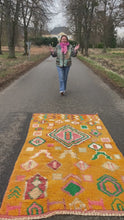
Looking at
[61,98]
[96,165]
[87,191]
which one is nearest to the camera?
[87,191]

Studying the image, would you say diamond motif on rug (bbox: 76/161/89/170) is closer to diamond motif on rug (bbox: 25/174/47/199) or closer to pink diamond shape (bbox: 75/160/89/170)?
pink diamond shape (bbox: 75/160/89/170)

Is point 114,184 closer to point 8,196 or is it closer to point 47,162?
point 47,162

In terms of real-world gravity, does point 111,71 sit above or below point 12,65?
below

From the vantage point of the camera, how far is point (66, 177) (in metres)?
2.25

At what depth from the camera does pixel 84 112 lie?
4.62 m

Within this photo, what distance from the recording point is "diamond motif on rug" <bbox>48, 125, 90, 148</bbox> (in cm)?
307

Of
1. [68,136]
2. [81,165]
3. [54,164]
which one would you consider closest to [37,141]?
[68,136]

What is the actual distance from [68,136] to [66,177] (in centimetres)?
109

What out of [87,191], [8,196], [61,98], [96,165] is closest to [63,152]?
[96,165]

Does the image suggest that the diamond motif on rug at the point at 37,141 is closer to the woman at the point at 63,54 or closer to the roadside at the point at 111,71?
the woman at the point at 63,54

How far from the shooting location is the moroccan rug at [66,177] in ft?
6.11

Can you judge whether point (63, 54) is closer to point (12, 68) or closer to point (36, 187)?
point (36, 187)

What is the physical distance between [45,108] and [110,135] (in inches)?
84.1

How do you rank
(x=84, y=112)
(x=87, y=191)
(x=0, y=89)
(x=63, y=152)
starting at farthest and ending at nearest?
(x=0, y=89)
(x=84, y=112)
(x=63, y=152)
(x=87, y=191)
